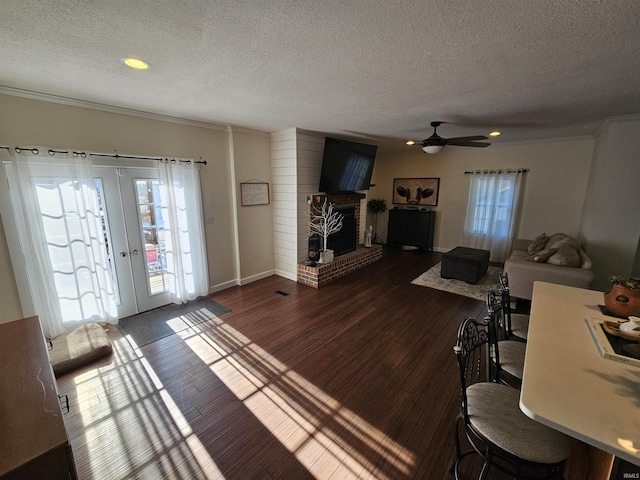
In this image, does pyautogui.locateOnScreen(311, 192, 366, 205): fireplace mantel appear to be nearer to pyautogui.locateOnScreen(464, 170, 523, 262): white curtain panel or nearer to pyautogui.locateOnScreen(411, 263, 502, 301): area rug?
pyautogui.locateOnScreen(411, 263, 502, 301): area rug

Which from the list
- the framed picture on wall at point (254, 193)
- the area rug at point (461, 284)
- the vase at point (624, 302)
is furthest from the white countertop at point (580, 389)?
the framed picture on wall at point (254, 193)

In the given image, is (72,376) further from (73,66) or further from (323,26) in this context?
(323,26)

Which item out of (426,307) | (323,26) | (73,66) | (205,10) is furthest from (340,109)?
(426,307)

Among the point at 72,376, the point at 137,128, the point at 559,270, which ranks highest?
the point at 137,128

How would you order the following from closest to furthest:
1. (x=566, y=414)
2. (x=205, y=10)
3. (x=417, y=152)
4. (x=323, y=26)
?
(x=566, y=414), (x=205, y=10), (x=323, y=26), (x=417, y=152)

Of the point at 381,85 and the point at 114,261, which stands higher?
the point at 381,85

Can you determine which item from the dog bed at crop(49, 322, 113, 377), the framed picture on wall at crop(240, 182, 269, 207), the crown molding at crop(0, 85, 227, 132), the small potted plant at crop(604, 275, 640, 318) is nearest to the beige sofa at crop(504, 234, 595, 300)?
the small potted plant at crop(604, 275, 640, 318)

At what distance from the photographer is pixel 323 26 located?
4.88 feet

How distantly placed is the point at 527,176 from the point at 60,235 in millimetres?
7500

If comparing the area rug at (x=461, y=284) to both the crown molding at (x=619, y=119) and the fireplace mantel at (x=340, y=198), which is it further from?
the crown molding at (x=619, y=119)

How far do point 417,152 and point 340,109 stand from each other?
4243mm

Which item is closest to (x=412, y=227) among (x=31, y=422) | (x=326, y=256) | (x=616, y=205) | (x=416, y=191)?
(x=416, y=191)

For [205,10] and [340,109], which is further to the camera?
[340,109]

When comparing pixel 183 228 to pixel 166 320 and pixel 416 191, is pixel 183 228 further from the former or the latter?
pixel 416 191
